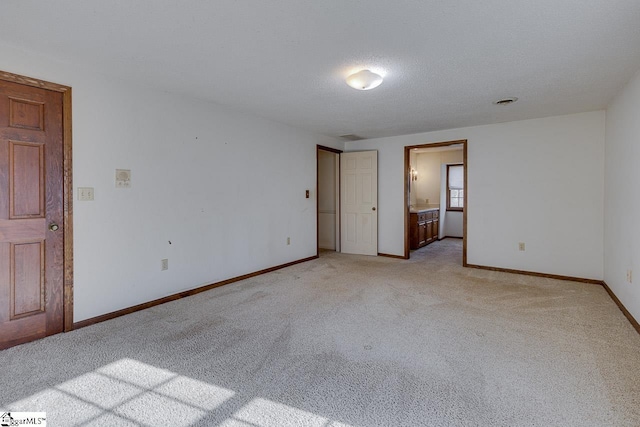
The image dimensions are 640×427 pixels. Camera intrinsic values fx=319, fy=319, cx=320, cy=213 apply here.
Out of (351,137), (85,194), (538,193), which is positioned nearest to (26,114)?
(85,194)

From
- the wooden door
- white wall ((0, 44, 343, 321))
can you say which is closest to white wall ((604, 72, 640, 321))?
white wall ((0, 44, 343, 321))

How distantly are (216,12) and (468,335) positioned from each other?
2978mm

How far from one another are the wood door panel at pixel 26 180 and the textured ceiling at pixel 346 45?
789 mm

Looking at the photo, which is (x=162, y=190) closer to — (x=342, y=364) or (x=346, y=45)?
(x=346, y=45)

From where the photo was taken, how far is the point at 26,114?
251 centimetres

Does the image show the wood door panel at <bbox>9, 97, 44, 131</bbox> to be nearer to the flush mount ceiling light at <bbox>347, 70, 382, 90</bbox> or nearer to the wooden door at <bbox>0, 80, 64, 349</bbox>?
the wooden door at <bbox>0, 80, 64, 349</bbox>

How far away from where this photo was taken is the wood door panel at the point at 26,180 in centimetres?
245

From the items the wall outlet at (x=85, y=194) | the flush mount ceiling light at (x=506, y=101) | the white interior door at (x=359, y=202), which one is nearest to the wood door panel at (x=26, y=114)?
the wall outlet at (x=85, y=194)

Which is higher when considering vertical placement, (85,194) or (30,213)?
(85,194)

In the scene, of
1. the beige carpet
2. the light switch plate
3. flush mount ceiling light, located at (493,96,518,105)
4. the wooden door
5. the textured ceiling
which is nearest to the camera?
the beige carpet

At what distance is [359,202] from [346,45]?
4.04 metres

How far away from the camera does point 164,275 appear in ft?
11.3

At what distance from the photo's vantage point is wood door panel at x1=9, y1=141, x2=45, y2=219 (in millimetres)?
2449

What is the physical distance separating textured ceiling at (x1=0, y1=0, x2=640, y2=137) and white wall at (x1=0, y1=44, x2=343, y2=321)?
0.24m
